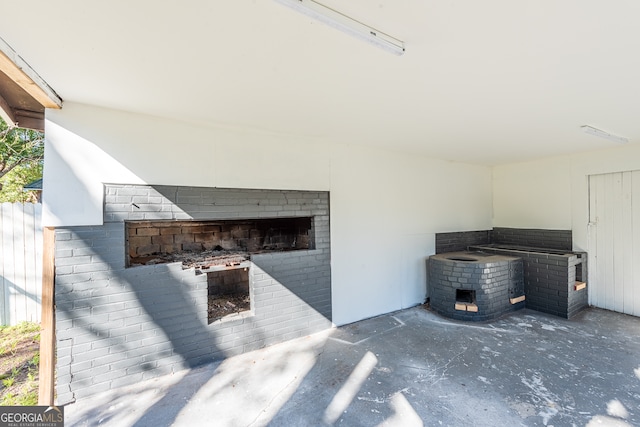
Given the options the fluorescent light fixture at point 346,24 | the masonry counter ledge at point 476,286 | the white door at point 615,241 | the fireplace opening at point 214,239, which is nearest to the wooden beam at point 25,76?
the fireplace opening at point 214,239

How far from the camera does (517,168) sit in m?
5.37

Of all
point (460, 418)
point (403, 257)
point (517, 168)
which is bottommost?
point (460, 418)

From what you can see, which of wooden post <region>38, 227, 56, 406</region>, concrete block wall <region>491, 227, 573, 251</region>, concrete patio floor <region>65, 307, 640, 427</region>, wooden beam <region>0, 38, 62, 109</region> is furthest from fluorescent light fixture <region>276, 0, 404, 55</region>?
concrete block wall <region>491, 227, 573, 251</region>

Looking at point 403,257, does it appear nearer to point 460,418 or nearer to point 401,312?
point 401,312

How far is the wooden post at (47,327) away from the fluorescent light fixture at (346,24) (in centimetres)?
271

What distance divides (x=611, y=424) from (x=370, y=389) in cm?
175

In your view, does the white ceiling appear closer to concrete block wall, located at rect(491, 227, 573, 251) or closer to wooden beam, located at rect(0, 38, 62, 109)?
wooden beam, located at rect(0, 38, 62, 109)

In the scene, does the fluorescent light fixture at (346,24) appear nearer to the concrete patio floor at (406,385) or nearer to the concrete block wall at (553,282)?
the concrete patio floor at (406,385)

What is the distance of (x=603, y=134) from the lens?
3441 mm

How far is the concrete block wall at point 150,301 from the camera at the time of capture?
244cm

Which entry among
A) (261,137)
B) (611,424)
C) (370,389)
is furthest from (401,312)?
(261,137)

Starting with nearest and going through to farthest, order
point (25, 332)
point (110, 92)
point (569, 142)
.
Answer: point (110, 92)
point (25, 332)
point (569, 142)

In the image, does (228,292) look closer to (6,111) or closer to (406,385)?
(406,385)

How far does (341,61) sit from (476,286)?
3627mm
